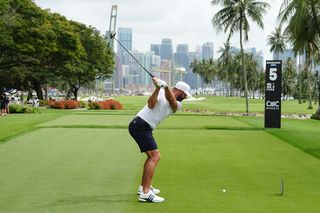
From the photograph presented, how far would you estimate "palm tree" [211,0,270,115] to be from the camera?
1854 inches

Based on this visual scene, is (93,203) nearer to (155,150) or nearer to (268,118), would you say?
(155,150)

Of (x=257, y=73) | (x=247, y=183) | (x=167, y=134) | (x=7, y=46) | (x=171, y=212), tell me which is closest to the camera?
(x=171, y=212)

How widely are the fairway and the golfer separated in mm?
288

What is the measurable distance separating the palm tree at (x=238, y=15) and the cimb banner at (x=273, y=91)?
19.7m

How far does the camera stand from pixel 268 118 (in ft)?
86.7

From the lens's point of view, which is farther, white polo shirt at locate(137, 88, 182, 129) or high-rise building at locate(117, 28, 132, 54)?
high-rise building at locate(117, 28, 132, 54)

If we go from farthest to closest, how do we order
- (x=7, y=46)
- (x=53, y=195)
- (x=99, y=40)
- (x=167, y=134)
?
(x=99, y=40), (x=7, y=46), (x=167, y=134), (x=53, y=195)

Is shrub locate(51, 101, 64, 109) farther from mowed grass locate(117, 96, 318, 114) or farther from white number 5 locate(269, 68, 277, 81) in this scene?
white number 5 locate(269, 68, 277, 81)

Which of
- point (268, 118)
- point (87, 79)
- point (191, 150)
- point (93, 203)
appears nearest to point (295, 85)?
point (87, 79)

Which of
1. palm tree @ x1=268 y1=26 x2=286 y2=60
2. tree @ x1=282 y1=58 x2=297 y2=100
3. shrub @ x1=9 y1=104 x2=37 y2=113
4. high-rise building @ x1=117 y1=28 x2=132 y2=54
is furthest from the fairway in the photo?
tree @ x1=282 y1=58 x2=297 y2=100

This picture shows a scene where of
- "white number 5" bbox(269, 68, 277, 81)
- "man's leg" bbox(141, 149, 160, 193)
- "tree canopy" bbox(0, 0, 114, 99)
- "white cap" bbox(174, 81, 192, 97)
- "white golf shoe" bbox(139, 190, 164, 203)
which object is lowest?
"white golf shoe" bbox(139, 190, 164, 203)

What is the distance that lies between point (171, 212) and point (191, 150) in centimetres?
828

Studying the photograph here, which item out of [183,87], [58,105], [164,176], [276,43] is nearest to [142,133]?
[183,87]

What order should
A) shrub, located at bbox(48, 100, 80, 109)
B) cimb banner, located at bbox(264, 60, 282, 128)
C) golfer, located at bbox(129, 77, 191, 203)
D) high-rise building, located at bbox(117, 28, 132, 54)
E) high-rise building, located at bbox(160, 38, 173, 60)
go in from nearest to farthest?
golfer, located at bbox(129, 77, 191, 203) → high-rise building, located at bbox(117, 28, 132, 54) → cimb banner, located at bbox(264, 60, 282, 128) → high-rise building, located at bbox(160, 38, 173, 60) → shrub, located at bbox(48, 100, 80, 109)
